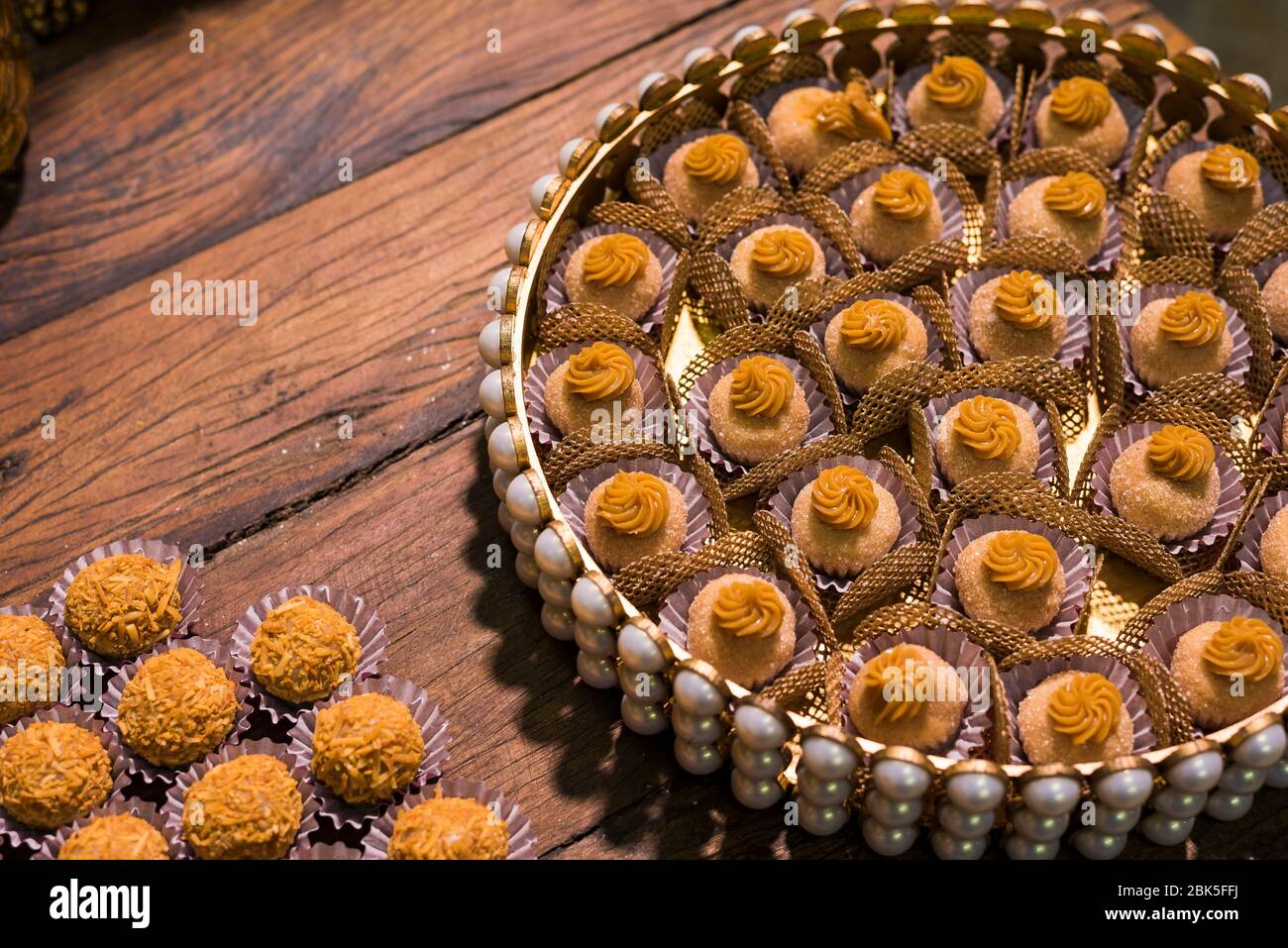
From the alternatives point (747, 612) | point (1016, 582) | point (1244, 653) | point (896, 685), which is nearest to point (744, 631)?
point (747, 612)

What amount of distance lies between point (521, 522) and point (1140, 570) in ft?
2.21

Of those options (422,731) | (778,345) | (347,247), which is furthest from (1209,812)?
(347,247)

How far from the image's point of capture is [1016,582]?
4.58 feet

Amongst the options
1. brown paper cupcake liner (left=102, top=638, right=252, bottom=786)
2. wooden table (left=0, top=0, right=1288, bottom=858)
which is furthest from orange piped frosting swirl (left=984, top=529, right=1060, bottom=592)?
brown paper cupcake liner (left=102, top=638, right=252, bottom=786)

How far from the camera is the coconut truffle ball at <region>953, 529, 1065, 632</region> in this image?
4.59 feet

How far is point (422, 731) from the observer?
4.84 ft

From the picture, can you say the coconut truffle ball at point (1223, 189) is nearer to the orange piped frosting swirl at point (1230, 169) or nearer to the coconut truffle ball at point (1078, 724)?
the orange piped frosting swirl at point (1230, 169)

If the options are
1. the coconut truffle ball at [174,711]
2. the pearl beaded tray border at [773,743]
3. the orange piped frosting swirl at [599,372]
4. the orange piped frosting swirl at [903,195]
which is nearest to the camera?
the pearl beaded tray border at [773,743]

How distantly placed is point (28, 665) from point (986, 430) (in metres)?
1.04

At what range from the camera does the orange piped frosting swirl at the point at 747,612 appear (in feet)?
4.48

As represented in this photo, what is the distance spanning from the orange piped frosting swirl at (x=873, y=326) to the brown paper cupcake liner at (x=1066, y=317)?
9 cm

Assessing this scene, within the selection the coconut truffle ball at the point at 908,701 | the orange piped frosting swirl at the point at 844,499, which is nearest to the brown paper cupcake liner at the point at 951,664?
the coconut truffle ball at the point at 908,701

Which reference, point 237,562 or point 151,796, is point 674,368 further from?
point 151,796

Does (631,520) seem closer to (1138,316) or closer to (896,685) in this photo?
(896,685)
